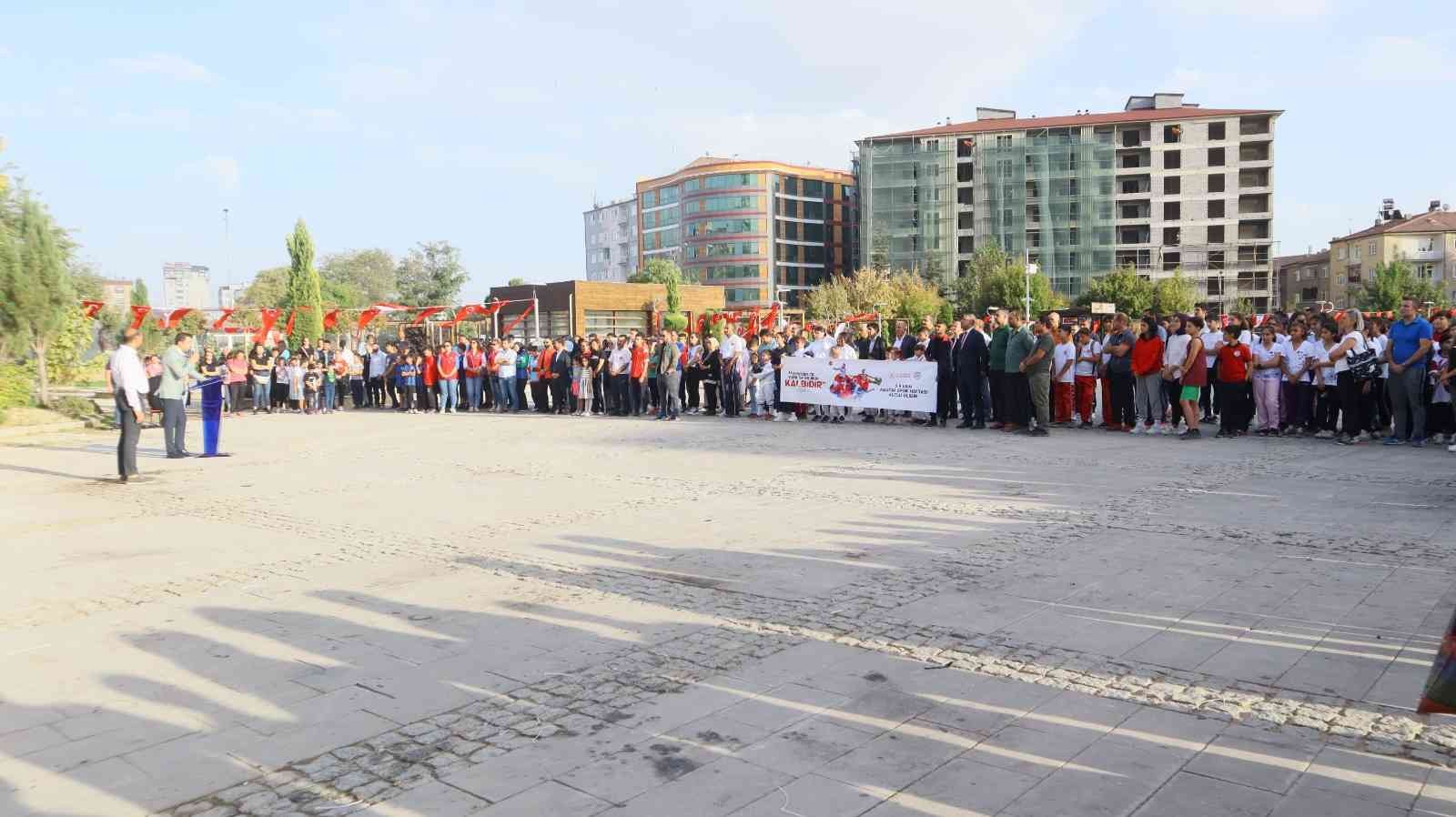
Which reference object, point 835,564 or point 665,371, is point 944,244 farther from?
point 835,564

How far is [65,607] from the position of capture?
266 inches

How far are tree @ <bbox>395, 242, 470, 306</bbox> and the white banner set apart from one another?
3257 inches

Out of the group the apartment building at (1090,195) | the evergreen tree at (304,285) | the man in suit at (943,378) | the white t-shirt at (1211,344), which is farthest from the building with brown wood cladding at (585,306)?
the white t-shirt at (1211,344)

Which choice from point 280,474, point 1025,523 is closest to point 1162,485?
point 1025,523

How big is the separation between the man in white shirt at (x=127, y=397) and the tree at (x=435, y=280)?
3424 inches

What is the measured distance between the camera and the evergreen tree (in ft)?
169

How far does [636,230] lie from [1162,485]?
151385 millimetres

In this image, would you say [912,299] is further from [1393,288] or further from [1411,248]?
[1411,248]

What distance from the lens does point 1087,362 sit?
17.2m

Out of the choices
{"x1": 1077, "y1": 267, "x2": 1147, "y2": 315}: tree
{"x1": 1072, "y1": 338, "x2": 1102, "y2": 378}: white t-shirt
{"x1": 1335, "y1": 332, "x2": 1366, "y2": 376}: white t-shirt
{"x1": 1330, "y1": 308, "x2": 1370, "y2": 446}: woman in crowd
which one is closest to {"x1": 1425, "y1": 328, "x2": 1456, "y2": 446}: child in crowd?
{"x1": 1330, "y1": 308, "x2": 1370, "y2": 446}: woman in crowd

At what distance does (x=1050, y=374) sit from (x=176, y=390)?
13.8 metres

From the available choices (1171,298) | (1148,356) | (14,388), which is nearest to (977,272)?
(1171,298)

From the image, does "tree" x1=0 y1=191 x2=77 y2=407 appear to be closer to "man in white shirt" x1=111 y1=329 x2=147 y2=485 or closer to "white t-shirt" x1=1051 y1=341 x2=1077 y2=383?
"man in white shirt" x1=111 y1=329 x2=147 y2=485

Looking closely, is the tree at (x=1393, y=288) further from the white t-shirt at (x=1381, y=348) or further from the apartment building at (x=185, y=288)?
the apartment building at (x=185, y=288)
